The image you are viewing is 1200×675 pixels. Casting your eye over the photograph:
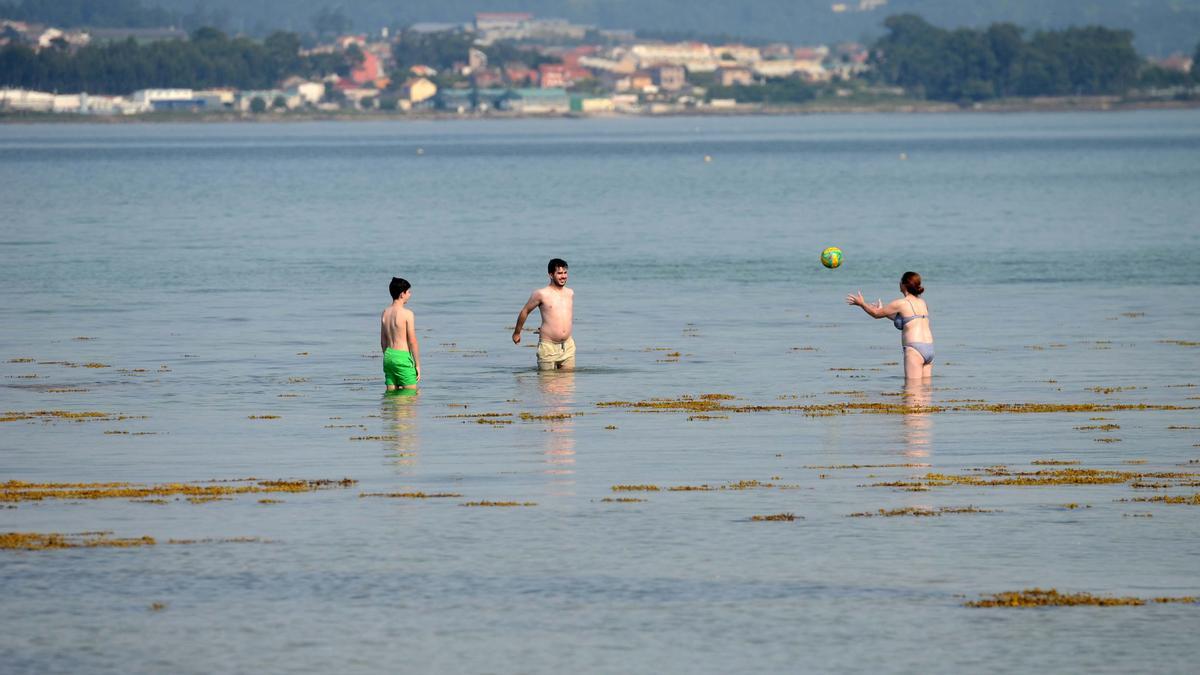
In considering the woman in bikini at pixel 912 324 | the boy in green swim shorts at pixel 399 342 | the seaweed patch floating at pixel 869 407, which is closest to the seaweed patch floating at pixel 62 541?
the boy in green swim shorts at pixel 399 342

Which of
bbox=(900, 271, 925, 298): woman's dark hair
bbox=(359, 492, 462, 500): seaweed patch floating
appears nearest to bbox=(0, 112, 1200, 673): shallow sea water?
bbox=(359, 492, 462, 500): seaweed patch floating

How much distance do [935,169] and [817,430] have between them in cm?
12373

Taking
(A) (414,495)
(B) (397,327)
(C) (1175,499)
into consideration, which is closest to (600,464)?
(A) (414,495)

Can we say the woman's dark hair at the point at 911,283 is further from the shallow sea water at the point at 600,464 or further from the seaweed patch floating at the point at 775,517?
the seaweed patch floating at the point at 775,517

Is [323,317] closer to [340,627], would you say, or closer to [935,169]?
[340,627]

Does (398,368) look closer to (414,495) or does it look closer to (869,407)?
(869,407)

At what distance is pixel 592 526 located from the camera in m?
18.4

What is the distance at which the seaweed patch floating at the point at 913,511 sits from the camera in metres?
18.8

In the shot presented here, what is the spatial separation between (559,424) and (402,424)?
1954 millimetres

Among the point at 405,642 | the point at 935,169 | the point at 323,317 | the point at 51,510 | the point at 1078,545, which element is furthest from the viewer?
the point at 935,169

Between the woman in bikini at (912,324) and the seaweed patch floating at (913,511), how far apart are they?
8.86 meters

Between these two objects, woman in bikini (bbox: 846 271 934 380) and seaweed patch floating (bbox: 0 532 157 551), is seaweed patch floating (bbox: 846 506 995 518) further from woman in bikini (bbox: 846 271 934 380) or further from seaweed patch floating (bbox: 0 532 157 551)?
woman in bikini (bbox: 846 271 934 380)

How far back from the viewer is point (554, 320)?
30422 mm

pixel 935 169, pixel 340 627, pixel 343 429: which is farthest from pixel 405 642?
pixel 935 169
